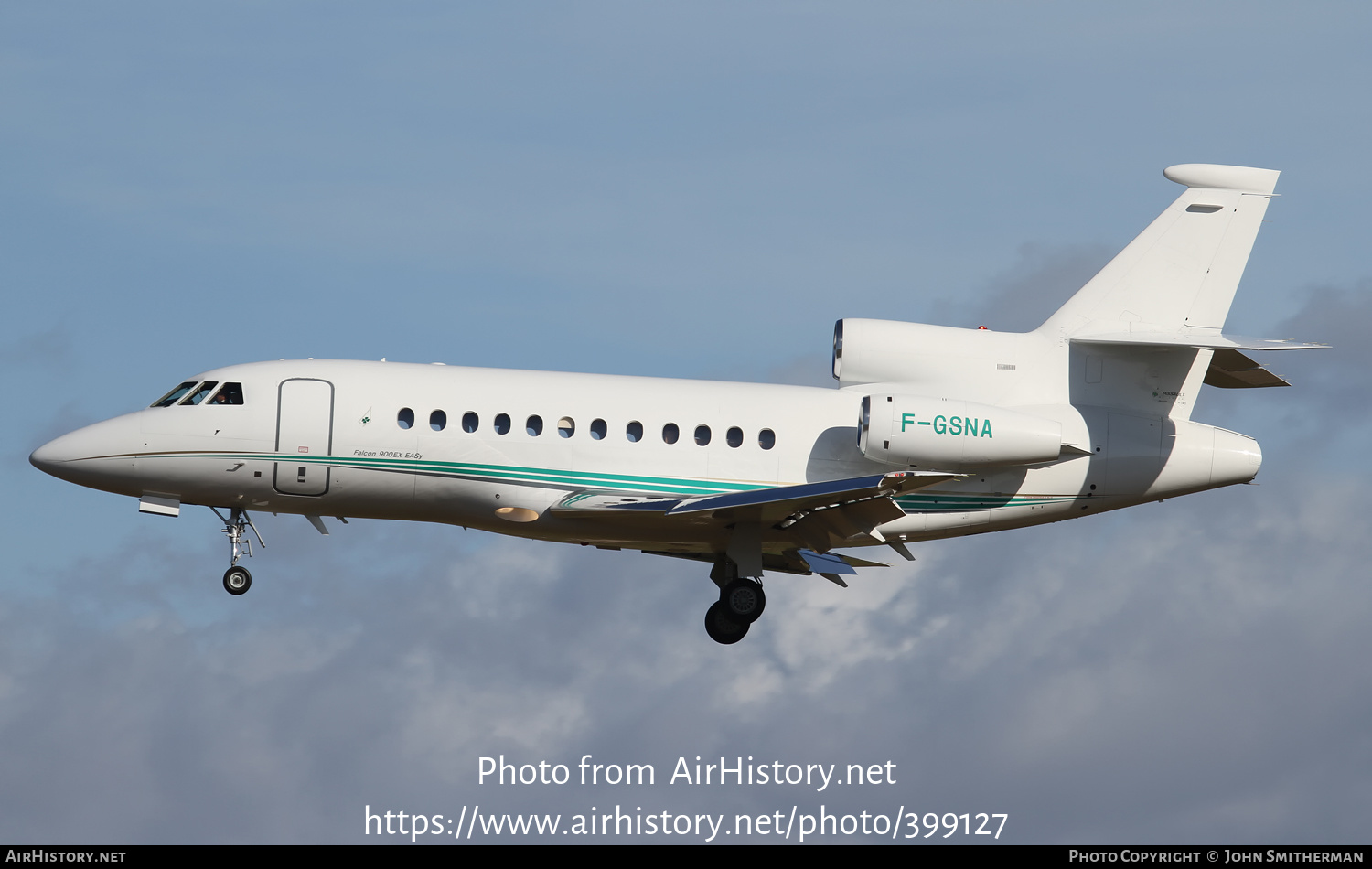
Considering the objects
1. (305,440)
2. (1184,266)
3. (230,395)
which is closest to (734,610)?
(305,440)

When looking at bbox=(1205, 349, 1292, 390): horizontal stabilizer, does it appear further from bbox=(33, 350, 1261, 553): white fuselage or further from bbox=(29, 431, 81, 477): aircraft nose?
bbox=(29, 431, 81, 477): aircraft nose

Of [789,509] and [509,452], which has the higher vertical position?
[509,452]

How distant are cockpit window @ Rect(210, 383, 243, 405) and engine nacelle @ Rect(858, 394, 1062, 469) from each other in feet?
31.9

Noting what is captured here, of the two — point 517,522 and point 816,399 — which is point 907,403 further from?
point 517,522

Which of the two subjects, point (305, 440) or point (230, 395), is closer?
point (305, 440)

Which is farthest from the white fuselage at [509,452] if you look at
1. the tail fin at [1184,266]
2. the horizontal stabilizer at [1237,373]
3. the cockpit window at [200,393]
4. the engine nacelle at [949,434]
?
the tail fin at [1184,266]

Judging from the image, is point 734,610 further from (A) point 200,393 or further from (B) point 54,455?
(B) point 54,455

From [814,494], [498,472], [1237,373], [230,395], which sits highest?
[230,395]

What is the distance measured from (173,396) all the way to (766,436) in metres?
9.48

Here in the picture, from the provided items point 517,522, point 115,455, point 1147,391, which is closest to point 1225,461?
point 1147,391

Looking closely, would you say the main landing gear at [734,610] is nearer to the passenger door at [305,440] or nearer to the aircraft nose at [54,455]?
the passenger door at [305,440]

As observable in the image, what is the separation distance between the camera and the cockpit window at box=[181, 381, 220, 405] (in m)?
26.6

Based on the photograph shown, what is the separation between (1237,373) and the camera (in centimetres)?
2784

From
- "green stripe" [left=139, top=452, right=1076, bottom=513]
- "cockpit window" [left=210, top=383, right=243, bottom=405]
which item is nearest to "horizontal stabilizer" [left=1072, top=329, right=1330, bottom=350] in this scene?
"green stripe" [left=139, top=452, right=1076, bottom=513]
